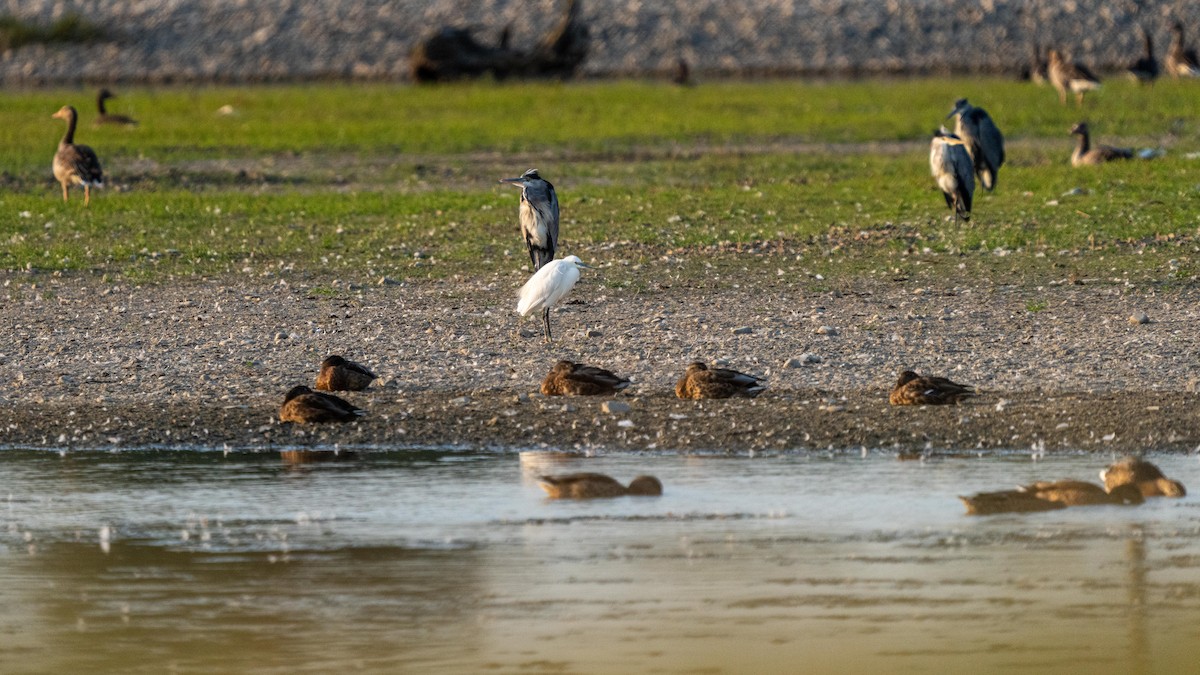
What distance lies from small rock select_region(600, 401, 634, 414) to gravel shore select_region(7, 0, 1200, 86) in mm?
47576

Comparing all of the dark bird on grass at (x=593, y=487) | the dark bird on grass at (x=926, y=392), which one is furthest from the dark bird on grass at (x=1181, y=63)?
the dark bird on grass at (x=593, y=487)

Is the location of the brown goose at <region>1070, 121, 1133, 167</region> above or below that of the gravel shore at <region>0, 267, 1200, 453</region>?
above

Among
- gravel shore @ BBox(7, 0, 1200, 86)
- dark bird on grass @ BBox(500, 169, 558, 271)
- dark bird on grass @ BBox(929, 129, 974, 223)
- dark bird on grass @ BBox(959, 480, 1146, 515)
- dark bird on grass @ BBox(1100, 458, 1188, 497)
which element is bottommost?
dark bird on grass @ BBox(959, 480, 1146, 515)

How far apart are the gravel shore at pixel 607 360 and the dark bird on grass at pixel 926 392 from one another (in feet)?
0.33

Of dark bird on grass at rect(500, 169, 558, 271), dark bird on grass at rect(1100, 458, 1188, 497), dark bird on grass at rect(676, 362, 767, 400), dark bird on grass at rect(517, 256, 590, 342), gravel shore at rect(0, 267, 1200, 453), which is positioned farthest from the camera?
dark bird on grass at rect(500, 169, 558, 271)

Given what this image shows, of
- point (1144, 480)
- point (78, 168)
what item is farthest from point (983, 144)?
point (1144, 480)

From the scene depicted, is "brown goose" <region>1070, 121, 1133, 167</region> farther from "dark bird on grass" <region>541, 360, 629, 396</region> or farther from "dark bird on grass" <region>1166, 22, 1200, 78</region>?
"dark bird on grass" <region>1166, 22, 1200, 78</region>

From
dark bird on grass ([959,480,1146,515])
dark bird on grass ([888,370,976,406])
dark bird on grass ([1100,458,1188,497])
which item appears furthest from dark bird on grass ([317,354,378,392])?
dark bird on grass ([1100,458,1188,497])

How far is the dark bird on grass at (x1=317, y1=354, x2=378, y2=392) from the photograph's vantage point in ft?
A: 37.3

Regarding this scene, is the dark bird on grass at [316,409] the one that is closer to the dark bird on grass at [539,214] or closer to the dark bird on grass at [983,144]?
the dark bird on grass at [539,214]

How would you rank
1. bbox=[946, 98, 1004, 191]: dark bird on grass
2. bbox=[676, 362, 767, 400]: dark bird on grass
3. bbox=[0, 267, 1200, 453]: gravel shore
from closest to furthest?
bbox=[0, 267, 1200, 453]: gravel shore, bbox=[676, 362, 767, 400]: dark bird on grass, bbox=[946, 98, 1004, 191]: dark bird on grass

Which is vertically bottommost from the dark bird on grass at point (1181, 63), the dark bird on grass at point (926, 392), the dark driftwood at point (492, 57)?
the dark bird on grass at point (926, 392)

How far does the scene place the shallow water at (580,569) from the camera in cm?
667

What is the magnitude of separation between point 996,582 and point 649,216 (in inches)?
509
